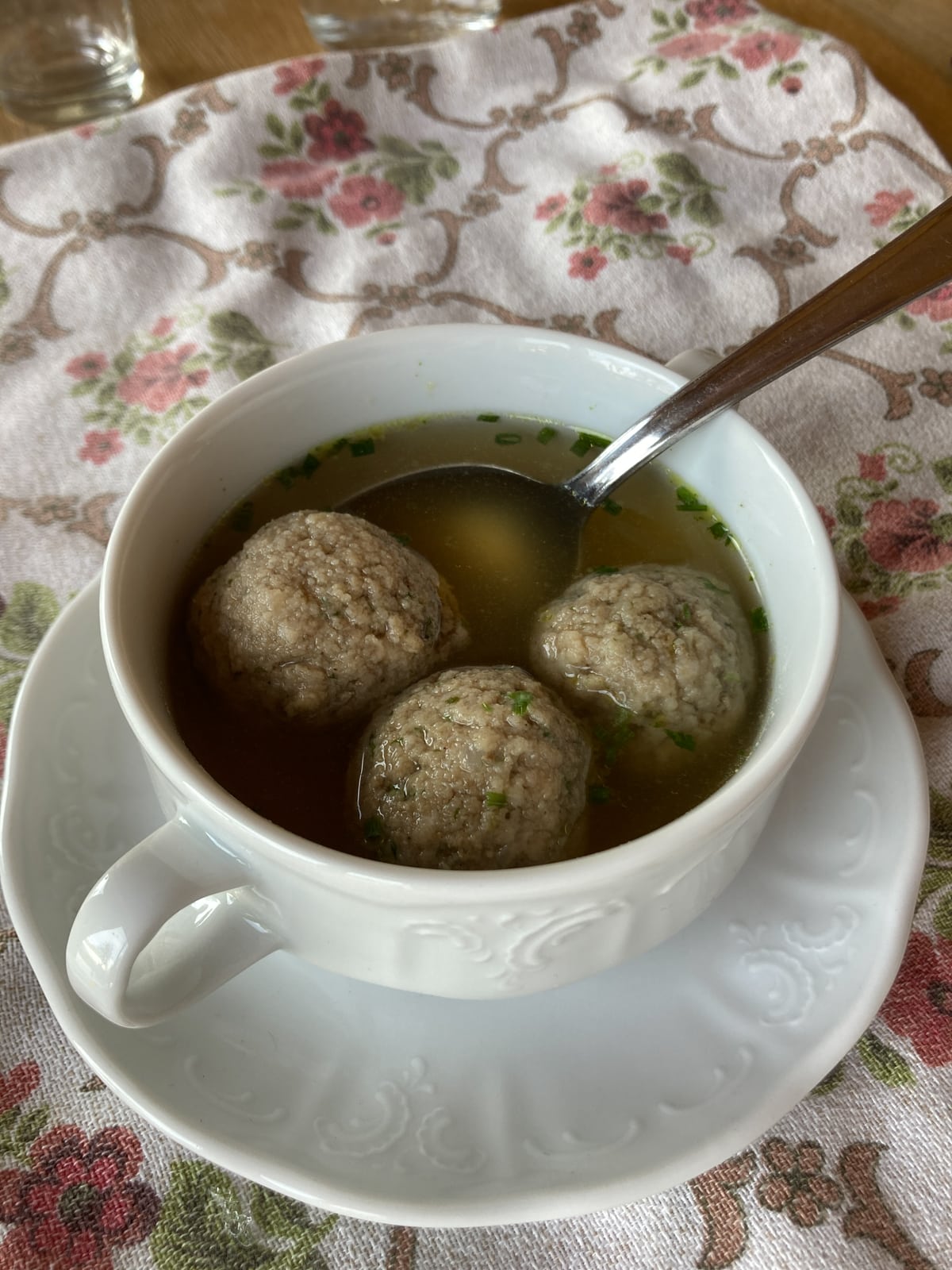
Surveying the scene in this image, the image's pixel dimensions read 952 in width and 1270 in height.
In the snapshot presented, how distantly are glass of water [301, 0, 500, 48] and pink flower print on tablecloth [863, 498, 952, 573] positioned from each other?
1364 millimetres

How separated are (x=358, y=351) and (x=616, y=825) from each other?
625 millimetres

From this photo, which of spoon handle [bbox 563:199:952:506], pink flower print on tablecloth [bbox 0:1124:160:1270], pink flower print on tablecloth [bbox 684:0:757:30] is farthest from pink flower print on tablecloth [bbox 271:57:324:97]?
pink flower print on tablecloth [bbox 0:1124:160:1270]

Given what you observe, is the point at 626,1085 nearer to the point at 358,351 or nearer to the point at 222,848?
the point at 222,848

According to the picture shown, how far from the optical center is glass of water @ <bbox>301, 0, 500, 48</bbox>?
2.14 meters

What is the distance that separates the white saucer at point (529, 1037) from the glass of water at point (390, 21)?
66.6 inches

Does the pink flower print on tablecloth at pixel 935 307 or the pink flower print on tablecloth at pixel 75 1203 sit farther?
the pink flower print on tablecloth at pixel 935 307

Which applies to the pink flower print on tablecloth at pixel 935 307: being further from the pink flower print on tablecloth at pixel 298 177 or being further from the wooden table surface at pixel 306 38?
the pink flower print on tablecloth at pixel 298 177

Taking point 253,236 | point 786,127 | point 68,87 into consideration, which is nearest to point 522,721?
point 253,236

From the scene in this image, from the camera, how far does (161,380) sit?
169 centimetres

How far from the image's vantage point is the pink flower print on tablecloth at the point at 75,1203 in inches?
37.0

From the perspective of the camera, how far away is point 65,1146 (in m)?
1.00

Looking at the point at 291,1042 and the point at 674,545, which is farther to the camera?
the point at 674,545

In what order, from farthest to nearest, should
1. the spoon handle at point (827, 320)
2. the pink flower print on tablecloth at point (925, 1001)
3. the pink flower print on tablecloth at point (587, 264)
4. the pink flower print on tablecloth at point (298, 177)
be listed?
1. the pink flower print on tablecloth at point (298, 177)
2. the pink flower print on tablecloth at point (587, 264)
3. the spoon handle at point (827, 320)
4. the pink flower print on tablecloth at point (925, 1001)

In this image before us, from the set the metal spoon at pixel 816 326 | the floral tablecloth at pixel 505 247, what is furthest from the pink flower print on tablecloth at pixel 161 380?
the metal spoon at pixel 816 326
